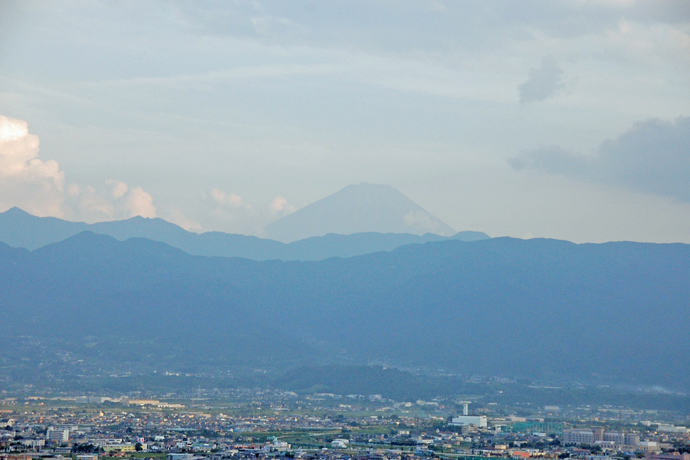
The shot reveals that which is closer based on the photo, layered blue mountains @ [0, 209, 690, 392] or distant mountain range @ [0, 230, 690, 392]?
layered blue mountains @ [0, 209, 690, 392]

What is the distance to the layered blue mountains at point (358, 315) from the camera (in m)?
143

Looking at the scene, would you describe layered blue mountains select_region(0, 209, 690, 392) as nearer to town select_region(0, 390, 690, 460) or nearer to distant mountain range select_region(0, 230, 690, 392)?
distant mountain range select_region(0, 230, 690, 392)

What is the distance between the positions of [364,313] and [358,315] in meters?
0.97

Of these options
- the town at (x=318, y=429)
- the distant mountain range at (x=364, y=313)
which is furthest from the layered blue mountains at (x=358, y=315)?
the town at (x=318, y=429)

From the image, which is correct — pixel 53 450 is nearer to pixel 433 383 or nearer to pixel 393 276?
pixel 433 383

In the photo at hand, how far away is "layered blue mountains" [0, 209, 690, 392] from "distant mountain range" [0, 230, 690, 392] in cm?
29

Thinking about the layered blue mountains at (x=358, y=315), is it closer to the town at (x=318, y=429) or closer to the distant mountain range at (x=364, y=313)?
the distant mountain range at (x=364, y=313)

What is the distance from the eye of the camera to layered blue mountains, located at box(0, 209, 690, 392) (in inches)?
5645

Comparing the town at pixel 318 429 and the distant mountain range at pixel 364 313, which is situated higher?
the distant mountain range at pixel 364 313

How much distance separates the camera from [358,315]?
7239 inches

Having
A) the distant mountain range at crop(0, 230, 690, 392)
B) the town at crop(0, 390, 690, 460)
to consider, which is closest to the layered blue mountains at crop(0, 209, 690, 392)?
the distant mountain range at crop(0, 230, 690, 392)

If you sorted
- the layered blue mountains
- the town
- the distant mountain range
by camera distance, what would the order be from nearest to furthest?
the town < the layered blue mountains < the distant mountain range

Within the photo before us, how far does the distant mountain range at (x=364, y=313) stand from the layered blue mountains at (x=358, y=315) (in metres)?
0.29

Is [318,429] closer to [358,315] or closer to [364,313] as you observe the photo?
[358,315]
